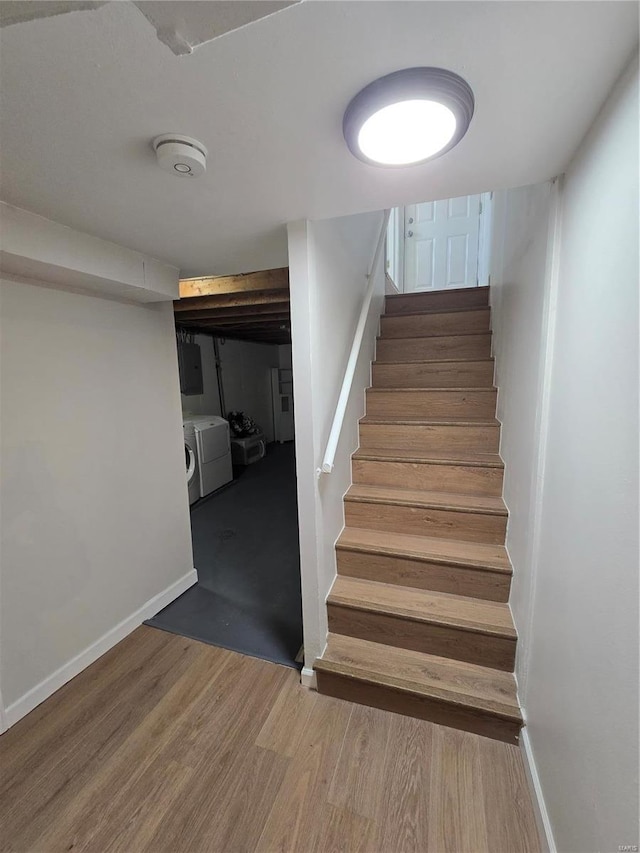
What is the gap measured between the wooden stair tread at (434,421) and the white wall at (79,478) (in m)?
1.36

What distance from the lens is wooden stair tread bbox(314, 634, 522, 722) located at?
141 cm

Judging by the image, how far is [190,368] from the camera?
189 inches

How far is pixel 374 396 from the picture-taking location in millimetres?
2523

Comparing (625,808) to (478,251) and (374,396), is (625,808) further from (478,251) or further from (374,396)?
(478,251)

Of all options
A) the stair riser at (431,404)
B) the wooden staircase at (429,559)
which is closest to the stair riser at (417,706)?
the wooden staircase at (429,559)

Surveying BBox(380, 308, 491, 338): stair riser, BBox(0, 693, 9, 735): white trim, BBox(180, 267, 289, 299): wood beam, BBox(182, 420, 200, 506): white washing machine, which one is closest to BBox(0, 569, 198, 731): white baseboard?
BBox(0, 693, 9, 735): white trim

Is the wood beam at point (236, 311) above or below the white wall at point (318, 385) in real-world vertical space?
above

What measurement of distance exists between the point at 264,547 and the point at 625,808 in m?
2.62

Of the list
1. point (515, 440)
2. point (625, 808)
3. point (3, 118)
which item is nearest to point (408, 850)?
point (625, 808)

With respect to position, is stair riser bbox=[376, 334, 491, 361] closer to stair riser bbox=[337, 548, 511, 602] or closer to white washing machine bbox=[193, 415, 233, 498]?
stair riser bbox=[337, 548, 511, 602]

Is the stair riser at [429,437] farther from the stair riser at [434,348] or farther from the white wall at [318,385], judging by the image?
the stair riser at [434,348]

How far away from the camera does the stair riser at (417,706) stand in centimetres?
138

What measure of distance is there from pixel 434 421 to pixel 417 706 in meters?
1.48

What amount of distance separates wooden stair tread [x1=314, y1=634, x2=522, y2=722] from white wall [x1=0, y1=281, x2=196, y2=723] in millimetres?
1222
